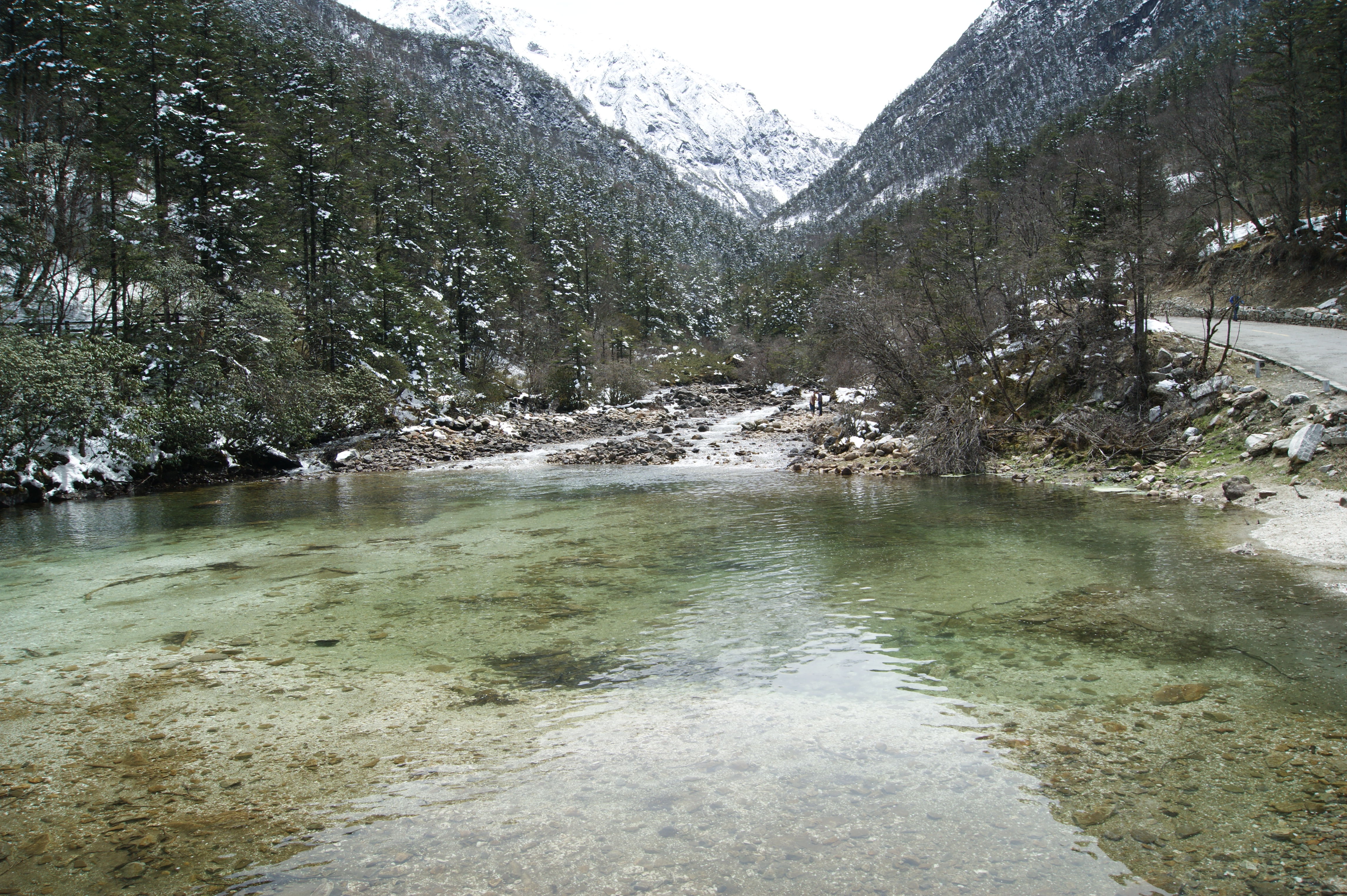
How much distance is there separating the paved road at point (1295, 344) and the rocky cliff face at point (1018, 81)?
91.6m

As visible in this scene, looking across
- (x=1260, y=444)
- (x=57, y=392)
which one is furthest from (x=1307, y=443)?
(x=57, y=392)

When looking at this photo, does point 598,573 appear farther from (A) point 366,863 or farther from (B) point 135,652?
(A) point 366,863

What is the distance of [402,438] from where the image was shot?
30.5m

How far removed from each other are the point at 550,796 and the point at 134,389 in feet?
77.1

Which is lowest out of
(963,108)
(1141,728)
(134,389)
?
(1141,728)

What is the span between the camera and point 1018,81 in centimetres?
15438

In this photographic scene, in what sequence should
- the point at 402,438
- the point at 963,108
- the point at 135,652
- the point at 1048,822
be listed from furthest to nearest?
the point at 963,108 → the point at 402,438 → the point at 135,652 → the point at 1048,822

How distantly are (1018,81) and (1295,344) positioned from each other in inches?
6785

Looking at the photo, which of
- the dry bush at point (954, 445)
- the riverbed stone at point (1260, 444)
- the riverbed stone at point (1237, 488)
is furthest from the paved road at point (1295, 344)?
the dry bush at point (954, 445)

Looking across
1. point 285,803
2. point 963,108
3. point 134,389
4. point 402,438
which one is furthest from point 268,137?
point 963,108

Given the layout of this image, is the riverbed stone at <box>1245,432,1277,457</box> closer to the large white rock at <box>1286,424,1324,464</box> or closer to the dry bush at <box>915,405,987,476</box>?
the large white rock at <box>1286,424,1324,464</box>

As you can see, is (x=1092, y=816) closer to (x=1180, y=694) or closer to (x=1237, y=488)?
(x=1180, y=694)

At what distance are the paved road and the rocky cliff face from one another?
300 feet

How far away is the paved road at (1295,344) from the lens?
592 inches
